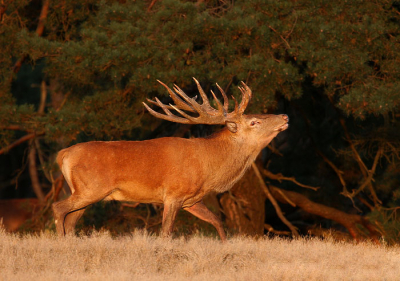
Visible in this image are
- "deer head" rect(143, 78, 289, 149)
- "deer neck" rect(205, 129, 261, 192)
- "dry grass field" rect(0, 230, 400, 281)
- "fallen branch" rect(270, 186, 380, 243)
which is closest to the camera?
"dry grass field" rect(0, 230, 400, 281)

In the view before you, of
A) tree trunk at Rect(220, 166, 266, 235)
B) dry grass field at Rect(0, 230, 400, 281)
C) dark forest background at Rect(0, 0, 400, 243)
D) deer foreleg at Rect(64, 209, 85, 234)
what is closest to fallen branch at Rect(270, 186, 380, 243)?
dark forest background at Rect(0, 0, 400, 243)

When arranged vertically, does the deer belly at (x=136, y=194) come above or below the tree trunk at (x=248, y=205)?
above

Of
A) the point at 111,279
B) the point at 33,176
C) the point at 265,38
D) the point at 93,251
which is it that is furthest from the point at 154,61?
the point at 33,176

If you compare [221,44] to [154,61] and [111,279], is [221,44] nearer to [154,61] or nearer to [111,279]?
[154,61]

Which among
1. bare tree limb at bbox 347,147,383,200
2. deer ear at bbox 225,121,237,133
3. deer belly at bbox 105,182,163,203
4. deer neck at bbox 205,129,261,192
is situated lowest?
bare tree limb at bbox 347,147,383,200

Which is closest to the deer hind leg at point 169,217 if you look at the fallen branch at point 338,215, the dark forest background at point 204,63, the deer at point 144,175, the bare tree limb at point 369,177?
the deer at point 144,175

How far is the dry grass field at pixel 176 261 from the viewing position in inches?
235

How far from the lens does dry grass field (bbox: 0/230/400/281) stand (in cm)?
597

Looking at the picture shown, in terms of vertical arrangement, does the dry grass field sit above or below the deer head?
below

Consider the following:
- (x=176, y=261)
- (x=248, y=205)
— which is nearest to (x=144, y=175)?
(x=176, y=261)

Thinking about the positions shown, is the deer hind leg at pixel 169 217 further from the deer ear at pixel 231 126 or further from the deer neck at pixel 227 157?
the deer ear at pixel 231 126

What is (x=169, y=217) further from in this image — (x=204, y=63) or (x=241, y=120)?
(x=204, y=63)

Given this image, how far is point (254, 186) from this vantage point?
13.5 meters

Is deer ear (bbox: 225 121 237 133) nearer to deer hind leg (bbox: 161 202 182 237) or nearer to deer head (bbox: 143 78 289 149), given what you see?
deer head (bbox: 143 78 289 149)
